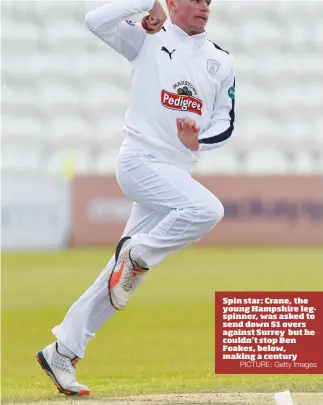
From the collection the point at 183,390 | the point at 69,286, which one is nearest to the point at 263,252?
the point at 69,286

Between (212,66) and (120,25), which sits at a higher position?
(120,25)

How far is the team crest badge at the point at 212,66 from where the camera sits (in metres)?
5.16

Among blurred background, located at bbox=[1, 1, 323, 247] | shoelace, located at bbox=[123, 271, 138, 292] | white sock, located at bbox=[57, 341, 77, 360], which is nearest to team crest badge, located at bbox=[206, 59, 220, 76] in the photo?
shoelace, located at bbox=[123, 271, 138, 292]

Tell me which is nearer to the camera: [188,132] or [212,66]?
[188,132]

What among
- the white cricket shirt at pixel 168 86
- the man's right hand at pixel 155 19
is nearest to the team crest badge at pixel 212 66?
the white cricket shirt at pixel 168 86

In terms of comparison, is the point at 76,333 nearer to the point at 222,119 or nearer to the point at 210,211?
the point at 210,211

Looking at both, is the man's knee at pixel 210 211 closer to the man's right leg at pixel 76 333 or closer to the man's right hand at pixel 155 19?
the man's right leg at pixel 76 333

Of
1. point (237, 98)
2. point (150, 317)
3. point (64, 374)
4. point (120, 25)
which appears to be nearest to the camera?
point (120, 25)

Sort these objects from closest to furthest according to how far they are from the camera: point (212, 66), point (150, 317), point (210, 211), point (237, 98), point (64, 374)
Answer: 1. point (210, 211)
2. point (212, 66)
3. point (64, 374)
4. point (150, 317)
5. point (237, 98)

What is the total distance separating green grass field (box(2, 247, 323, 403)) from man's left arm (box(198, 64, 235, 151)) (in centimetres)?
144

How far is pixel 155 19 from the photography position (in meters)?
4.95

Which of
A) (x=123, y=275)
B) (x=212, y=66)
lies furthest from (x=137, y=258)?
(x=212, y=66)

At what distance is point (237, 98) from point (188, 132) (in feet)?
68.5

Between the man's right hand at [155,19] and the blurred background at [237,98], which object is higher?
the blurred background at [237,98]
